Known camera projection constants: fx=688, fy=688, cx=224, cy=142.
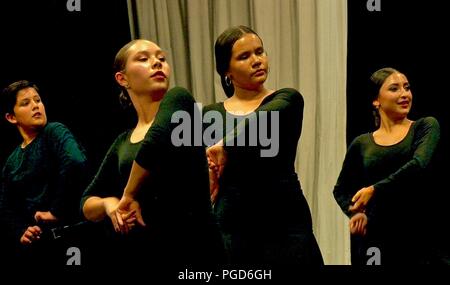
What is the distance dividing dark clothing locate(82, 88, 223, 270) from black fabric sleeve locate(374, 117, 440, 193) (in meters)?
0.81

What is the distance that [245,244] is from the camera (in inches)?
81.3

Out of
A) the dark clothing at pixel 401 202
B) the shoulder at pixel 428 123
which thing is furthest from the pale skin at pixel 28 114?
the shoulder at pixel 428 123

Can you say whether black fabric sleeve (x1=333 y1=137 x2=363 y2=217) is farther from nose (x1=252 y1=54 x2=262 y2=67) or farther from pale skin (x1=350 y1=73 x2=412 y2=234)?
→ nose (x1=252 y1=54 x2=262 y2=67)

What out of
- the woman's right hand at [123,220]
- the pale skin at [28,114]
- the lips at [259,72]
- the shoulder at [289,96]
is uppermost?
the lips at [259,72]

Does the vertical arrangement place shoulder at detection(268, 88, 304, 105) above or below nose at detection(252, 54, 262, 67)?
below

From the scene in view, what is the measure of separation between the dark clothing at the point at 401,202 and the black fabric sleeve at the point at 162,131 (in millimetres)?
906

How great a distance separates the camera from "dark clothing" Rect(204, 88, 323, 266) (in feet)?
6.70

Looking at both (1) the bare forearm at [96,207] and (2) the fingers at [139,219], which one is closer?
(2) the fingers at [139,219]

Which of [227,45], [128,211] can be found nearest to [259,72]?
[227,45]

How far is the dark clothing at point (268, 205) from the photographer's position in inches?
80.4

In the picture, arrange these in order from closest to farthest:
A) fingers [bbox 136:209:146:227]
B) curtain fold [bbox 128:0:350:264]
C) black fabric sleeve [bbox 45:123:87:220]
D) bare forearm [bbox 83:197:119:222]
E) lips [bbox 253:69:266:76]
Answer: fingers [bbox 136:209:146:227] < bare forearm [bbox 83:197:119:222] < lips [bbox 253:69:266:76] < black fabric sleeve [bbox 45:123:87:220] < curtain fold [bbox 128:0:350:264]

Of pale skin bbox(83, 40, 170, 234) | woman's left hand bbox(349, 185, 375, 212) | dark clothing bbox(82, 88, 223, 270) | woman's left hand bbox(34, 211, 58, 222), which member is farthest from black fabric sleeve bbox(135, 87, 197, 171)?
woman's left hand bbox(34, 211, 58, 222)

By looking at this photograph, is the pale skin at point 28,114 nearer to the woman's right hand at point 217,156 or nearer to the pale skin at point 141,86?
the pale skin at point 141,86

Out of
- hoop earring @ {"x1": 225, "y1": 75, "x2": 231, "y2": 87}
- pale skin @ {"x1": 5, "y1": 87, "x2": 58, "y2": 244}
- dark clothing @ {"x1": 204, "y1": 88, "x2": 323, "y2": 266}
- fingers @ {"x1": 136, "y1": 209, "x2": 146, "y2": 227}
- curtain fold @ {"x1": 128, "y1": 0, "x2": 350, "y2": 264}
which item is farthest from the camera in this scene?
curtain fold @ {"x1": 128, "y1": 0, "x2": 350, "y2": 264}
